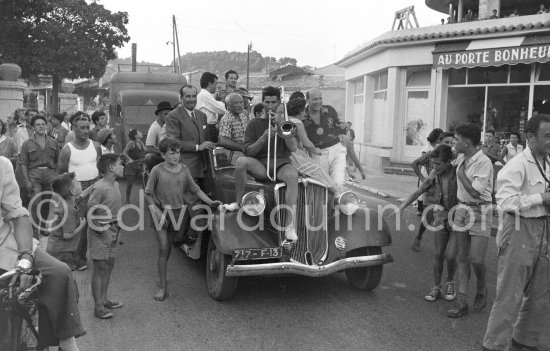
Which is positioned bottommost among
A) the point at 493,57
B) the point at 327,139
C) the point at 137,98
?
the point at 327,139

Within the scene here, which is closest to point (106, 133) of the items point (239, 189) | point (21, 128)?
point (21, 128)

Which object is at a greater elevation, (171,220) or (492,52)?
(492,52)

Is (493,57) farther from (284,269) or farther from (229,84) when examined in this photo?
(284,269)

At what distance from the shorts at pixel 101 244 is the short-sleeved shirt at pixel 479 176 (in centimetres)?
342

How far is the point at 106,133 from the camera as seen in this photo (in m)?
8.51

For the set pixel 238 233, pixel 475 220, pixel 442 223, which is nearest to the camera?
pixel 475 220

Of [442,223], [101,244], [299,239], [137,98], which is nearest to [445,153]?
[442,223]

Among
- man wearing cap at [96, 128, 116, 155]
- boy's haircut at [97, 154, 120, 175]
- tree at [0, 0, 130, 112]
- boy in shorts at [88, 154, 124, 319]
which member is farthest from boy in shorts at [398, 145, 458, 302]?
tree at [0, 0, 130, 112]

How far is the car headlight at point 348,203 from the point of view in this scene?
579 cm

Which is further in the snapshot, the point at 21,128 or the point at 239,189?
the point at 21,128

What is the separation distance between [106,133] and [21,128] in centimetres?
261

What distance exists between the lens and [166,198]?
581 centimetres

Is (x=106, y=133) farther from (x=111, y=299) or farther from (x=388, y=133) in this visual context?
(x=388, y=133)

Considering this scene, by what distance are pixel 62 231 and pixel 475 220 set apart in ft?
13.4
